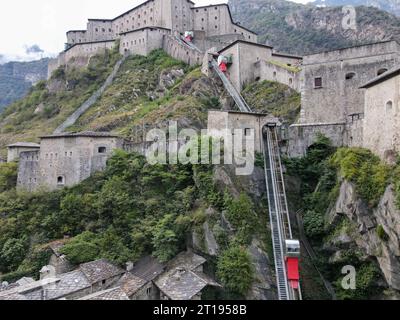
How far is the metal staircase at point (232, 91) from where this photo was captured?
130 ft

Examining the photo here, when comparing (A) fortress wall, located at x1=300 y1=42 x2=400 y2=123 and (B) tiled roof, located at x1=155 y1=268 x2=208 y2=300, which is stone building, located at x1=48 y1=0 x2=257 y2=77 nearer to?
(A) fortress wall, located at x1=300 y1=42 x2=400 y2=123

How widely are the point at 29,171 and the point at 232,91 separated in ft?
69.5

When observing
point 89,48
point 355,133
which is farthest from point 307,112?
point 89,48

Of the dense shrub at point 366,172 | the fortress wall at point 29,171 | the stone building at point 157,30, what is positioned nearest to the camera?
the dense shrub at point 366,172

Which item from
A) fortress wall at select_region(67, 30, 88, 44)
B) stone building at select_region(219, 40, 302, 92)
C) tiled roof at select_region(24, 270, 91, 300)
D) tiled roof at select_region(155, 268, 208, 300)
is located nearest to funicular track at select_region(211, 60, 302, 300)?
tiled roof at select_region(155, 268, 208, 300)

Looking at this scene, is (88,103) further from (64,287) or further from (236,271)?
(236,271)

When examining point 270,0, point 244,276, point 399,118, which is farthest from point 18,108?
point 270,0

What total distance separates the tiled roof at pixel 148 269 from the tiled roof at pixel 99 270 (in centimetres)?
101

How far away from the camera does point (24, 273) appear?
2942cm

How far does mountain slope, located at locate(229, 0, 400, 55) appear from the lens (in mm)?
88000

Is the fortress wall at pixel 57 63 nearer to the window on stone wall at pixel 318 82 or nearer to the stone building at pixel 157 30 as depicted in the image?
the stone building at pixel 157 30

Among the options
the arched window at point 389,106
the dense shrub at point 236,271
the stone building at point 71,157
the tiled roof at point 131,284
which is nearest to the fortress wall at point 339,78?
the arched window at point 389,106

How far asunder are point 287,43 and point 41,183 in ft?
242

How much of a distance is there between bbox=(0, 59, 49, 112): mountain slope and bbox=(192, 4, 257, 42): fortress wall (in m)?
79.7
